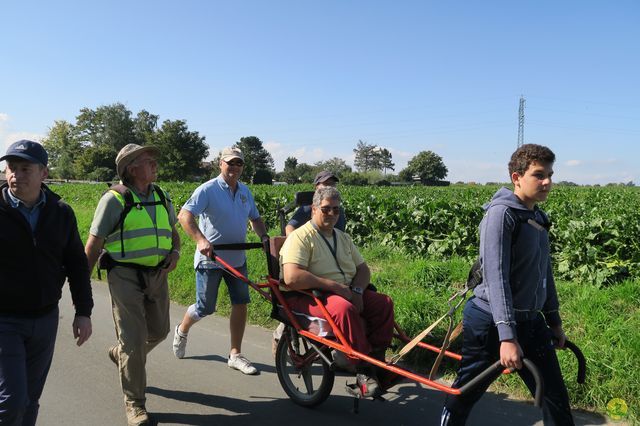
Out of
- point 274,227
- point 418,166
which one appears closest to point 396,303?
point 274,227

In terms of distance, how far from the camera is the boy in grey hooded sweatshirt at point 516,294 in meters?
2.67

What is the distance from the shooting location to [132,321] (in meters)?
3.76

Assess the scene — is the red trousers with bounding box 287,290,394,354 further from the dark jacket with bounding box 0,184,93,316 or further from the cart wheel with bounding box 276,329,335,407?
the dark jacket with bounding box 0,184,93,316

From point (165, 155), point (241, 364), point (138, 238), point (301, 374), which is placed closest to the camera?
point (138, 238)

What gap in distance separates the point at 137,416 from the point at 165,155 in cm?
6447

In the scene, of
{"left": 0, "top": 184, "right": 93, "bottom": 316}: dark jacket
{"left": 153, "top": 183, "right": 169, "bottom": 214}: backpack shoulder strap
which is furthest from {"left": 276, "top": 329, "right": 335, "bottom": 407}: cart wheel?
{"left": 0, "top": 184, "right": 93, "bottom": 316}: dark jacket

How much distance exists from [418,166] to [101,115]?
2341 inches

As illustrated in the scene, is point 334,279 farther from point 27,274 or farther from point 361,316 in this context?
point 27,274

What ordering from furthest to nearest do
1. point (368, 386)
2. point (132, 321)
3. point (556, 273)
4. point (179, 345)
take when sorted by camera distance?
point (556, 273)
point (179, 345)
point (132, 321)
point (368, 386)

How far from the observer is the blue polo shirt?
16.0 ft

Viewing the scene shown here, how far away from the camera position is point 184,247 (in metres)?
11.3

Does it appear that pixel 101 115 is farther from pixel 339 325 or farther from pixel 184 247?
pixel 339 325

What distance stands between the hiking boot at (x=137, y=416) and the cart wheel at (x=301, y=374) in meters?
1.15

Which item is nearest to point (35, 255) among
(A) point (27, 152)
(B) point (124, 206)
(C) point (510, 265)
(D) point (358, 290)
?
(A) point (27, 152)
